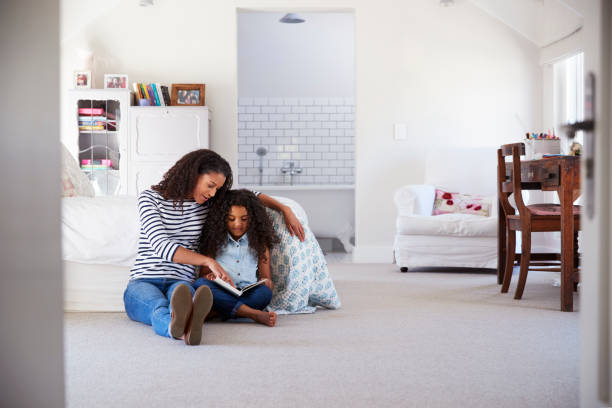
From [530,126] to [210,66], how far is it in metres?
2.72

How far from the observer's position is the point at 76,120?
5.04 metres

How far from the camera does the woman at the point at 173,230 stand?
96.6 inches

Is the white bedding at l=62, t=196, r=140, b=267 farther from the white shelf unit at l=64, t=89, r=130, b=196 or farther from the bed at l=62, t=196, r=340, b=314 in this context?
the white shelf unit at l=64, t=89, r=130, b=196

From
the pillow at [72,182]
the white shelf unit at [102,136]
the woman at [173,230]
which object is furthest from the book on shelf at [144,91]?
the woman at [173,230]

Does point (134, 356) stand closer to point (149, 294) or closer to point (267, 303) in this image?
point (149, 294)

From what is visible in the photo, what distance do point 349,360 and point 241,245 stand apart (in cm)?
87

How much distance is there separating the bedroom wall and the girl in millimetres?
2623

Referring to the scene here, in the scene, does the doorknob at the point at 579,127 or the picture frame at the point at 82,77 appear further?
the picture frame at the point at 82,77

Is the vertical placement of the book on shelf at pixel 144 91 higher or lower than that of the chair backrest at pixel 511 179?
higher

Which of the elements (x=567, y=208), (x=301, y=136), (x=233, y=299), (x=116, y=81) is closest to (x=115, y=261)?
(x=233, y=299)

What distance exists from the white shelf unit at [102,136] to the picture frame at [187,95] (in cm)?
37

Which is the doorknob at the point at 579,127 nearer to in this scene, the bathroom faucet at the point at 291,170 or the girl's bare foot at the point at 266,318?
the girl's bare foot at the point at 266,318

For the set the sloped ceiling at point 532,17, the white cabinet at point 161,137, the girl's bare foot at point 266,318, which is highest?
the sloped ceiling at point 532,17

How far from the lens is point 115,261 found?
112 inches
